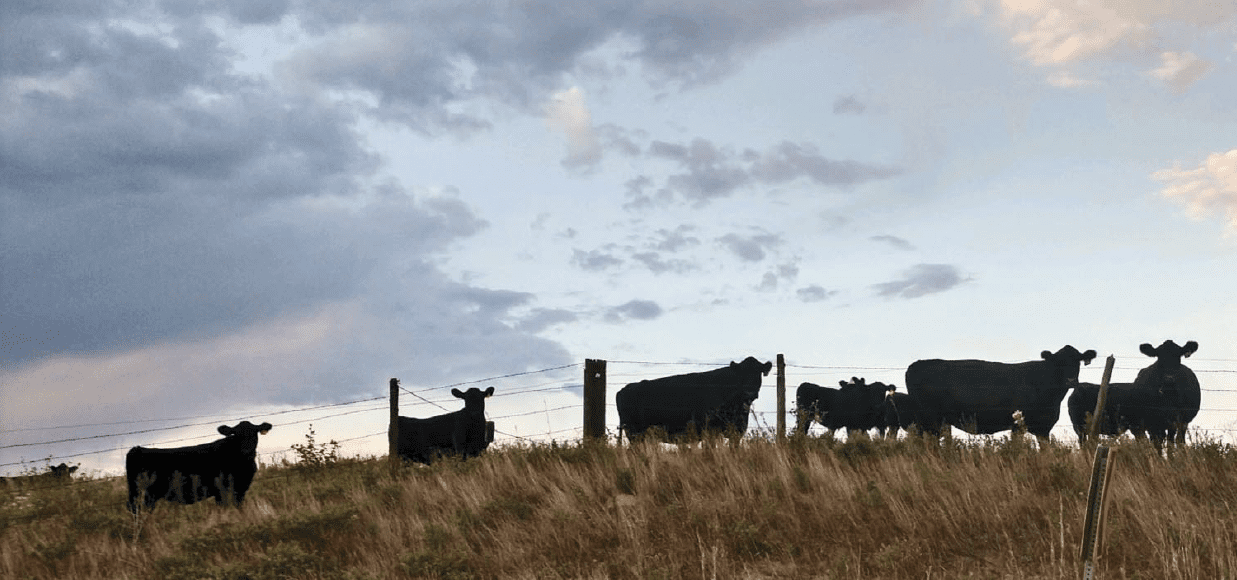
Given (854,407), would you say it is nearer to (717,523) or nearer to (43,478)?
(717,523)

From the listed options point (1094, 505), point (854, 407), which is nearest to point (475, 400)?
point (854, 407)

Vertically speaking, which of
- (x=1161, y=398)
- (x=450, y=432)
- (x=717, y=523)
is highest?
(x=1161, y=398)

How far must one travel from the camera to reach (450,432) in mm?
21688

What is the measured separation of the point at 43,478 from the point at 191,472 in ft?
33.2

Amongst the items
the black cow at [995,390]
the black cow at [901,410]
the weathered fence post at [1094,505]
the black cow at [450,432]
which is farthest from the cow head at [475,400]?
the weathered fence post at [1094,505]

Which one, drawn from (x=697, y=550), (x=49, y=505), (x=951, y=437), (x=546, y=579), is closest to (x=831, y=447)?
(x=951, y=437)

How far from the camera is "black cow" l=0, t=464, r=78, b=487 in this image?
2283 centimetres

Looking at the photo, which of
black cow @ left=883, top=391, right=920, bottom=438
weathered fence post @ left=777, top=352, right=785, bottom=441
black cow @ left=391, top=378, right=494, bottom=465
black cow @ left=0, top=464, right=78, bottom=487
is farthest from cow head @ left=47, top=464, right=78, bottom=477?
black cow @ left=883, top=391, right=920, bottom=438

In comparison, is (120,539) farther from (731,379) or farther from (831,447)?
(731,379)

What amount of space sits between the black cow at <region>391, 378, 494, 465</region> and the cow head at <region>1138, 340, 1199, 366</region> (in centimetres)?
1408

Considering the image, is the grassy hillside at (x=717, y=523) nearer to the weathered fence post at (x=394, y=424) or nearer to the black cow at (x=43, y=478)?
the weathered fence post at (x=394, y=424)

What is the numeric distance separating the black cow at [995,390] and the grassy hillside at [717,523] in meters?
8.15

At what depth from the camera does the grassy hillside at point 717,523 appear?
975cm

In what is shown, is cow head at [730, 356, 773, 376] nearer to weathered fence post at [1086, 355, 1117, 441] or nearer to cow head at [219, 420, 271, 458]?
weathered fence post at [1086, 355, 1117, 441]
